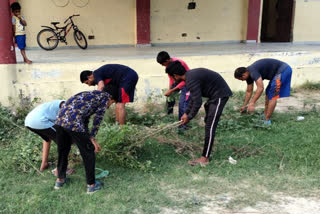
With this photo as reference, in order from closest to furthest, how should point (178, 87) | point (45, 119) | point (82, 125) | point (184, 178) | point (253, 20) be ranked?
point (82, 125) → point (45, 119) → point (184, 178) → point (178, 87) → point (253, 20)

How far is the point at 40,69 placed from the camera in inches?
269

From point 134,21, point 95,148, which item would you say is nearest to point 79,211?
point 95,148

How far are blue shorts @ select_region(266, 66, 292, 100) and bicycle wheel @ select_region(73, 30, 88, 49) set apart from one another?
6.41 metres

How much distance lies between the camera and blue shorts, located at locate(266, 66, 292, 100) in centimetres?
552

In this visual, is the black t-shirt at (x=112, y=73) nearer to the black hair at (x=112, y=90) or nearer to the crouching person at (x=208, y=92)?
the black hair at (x=112, y=90)

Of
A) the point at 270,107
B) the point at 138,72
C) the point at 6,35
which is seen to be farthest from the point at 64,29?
the point at 270,107

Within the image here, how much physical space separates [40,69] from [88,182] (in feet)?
13.0

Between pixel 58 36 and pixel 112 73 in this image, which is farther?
pixel 58 36

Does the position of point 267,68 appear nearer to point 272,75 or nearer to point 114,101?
point 272,75

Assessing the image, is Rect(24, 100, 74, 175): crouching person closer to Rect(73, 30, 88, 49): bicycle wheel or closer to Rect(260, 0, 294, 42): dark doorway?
Rect(73, 30, 88, 49): bicycle wheel

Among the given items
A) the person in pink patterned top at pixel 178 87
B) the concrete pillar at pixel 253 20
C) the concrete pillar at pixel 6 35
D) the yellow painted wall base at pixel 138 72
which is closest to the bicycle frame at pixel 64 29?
the yellow painted wall base at pixel 138 72

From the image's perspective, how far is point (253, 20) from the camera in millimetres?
12141

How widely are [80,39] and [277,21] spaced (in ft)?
26.2

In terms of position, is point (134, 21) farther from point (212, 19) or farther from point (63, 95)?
point (63, 95)
